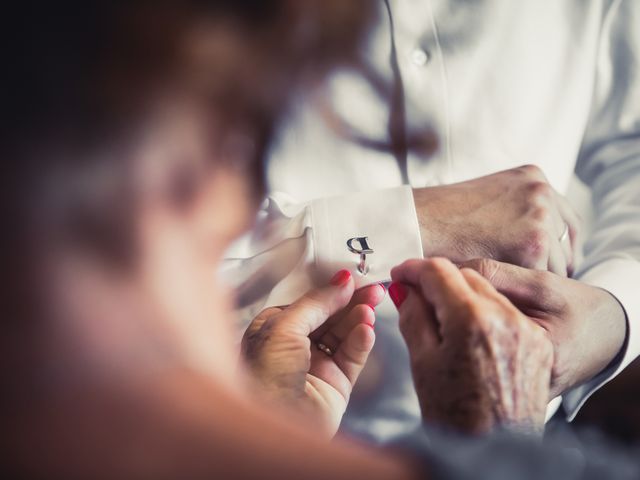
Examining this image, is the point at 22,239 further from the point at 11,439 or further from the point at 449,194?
the point at 449,194

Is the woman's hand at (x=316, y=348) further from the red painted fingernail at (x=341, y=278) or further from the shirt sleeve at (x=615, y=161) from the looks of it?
the shirt sleeve at (x=615, y=161)

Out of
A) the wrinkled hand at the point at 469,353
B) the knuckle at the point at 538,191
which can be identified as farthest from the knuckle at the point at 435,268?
the knuckle at the point at 538,191

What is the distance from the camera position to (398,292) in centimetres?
24

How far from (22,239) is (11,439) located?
0.14 feet

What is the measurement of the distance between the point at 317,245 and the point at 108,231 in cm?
16

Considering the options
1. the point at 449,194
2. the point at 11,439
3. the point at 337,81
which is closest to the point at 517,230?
the point at 449,194

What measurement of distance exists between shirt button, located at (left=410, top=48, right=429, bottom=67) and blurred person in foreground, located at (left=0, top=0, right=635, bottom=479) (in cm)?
13

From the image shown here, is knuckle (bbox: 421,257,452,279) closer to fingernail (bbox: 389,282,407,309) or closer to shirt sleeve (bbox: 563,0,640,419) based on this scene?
fingernail (bbox: 389,282,407,309)

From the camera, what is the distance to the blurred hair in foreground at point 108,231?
0.30ft

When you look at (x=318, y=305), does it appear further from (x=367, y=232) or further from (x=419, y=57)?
(x=419, y=57)

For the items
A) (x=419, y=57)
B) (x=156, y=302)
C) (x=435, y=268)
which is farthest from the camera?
(x=419, y=57)

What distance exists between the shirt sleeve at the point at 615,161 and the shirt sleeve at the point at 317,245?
133mm

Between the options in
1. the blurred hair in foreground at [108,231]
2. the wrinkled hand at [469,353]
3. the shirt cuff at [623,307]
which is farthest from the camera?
the shirt cuff at [623,307]

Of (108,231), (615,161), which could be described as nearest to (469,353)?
(108,231)
